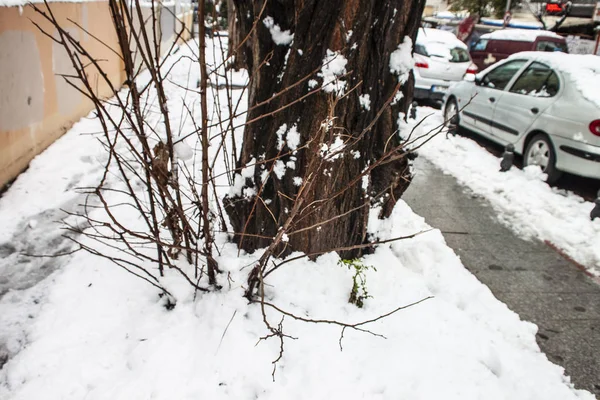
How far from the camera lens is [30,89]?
15.6 ft

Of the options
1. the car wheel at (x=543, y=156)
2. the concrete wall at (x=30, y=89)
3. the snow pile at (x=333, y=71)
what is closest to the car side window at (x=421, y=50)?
the car wheel at (x=543, y=156)

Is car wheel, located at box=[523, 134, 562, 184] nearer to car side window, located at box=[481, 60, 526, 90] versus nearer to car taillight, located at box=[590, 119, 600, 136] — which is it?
→ car taillight, located at box=[590, 119, 600, 136]

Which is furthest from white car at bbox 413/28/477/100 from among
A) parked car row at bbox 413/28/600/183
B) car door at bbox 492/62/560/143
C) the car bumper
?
the car bumper

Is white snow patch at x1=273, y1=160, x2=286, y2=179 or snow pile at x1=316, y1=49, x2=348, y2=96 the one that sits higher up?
snow pile at x1=316, y1=49, x2=348, y2=96

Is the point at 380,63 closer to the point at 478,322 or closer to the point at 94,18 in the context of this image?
the point at 478,322

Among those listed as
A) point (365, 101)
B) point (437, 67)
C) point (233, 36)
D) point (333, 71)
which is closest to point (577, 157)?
point (365, 101)

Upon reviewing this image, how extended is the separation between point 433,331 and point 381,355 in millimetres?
465

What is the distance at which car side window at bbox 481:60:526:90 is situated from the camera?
7.19m

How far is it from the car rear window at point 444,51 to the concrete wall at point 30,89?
8185 mm

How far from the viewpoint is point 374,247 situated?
3242mm

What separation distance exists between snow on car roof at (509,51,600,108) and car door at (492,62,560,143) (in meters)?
0.12

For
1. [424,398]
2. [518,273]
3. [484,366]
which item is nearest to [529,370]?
[484,366]

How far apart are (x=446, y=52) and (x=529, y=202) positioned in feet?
23.5

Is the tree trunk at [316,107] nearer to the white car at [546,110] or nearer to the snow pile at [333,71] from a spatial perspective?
the snow pile at [333,71]
